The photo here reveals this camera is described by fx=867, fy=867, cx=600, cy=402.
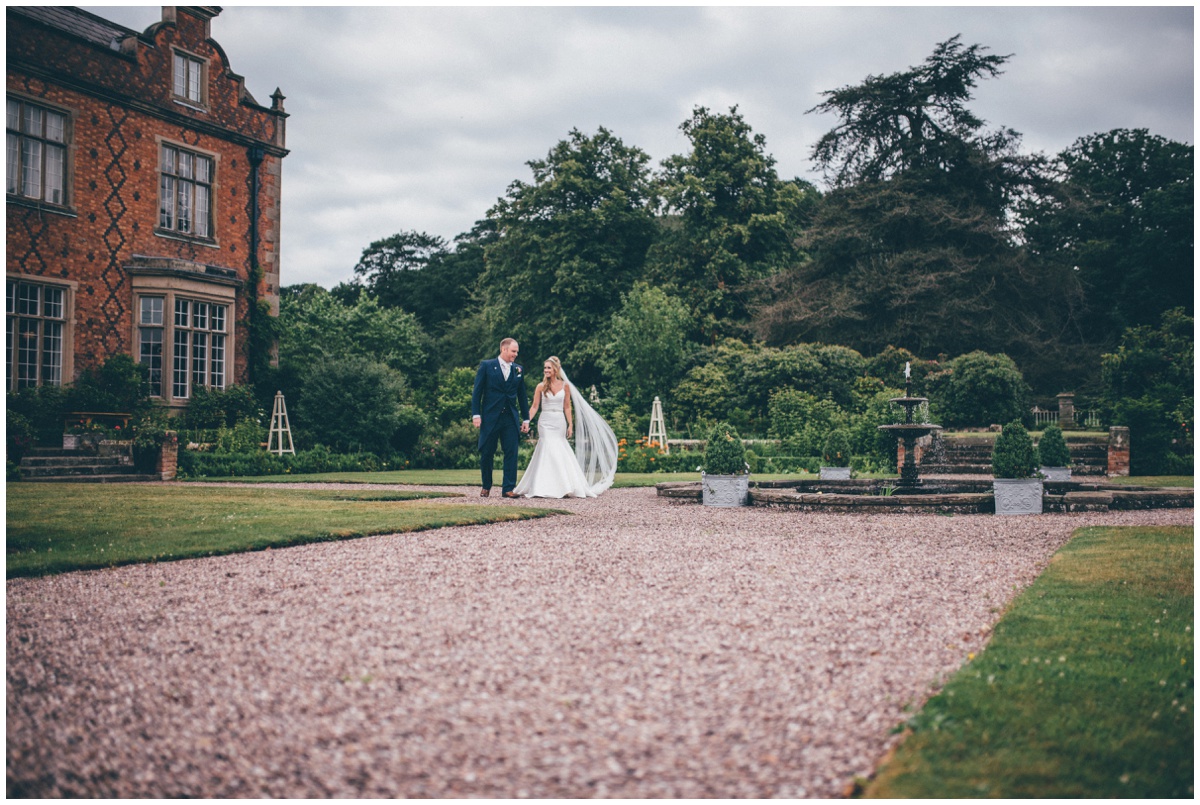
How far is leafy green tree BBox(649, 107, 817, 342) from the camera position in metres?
34.8

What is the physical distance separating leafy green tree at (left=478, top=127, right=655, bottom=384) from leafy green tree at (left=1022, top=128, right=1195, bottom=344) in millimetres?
16272

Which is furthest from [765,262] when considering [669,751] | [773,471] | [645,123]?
[669,751]

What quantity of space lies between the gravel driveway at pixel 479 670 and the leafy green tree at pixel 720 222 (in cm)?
2864

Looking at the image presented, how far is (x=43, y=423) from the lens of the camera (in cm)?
1705

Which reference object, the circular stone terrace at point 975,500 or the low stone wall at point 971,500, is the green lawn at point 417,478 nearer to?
the circular stone terrace at point 975,500

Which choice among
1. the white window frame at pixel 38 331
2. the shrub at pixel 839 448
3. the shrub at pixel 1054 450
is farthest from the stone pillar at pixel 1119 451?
the white window frame at pixel 38 331

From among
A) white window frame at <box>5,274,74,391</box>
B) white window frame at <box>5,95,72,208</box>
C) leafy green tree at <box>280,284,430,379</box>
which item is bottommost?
white window frame at <box>5,274,74,391</box>

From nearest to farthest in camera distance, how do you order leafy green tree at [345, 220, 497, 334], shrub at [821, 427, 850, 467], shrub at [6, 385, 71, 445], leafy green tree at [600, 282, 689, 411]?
shrub at [821, 427, 850, 467]
shrub at [6, 385, 71, 445]
leafy green tree at [600, 282, 689, 411]
leafy green tree at [345, 220, 497, 334]

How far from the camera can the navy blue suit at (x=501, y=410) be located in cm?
1186

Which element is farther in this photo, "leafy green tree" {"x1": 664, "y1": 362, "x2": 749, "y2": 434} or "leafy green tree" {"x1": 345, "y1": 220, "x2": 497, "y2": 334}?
"leafy green tree" {"x1": 345, "y1": 220, "x2": 497, "y2": 334}

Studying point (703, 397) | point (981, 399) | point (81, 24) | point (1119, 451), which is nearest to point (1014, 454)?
point (1119, 451)

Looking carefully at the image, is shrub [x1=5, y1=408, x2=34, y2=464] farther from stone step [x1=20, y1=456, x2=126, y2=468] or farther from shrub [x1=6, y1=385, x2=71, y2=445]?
shrub [x1=6, y1=385, x2=71, y2=445]

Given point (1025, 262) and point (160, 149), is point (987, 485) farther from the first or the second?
point (1025, 262)

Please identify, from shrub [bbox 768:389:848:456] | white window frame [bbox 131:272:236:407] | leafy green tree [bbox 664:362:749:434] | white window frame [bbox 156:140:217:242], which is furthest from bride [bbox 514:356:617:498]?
leafy green tree [bbox 664:362:749:434]
